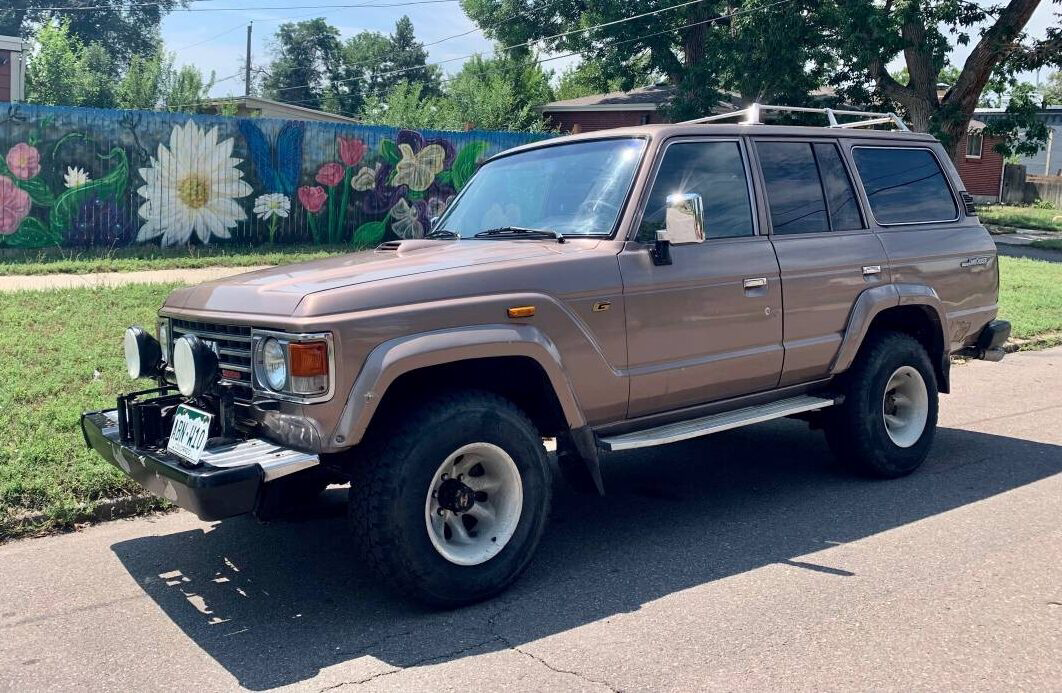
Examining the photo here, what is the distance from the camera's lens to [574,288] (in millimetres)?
4434

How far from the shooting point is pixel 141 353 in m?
4.62

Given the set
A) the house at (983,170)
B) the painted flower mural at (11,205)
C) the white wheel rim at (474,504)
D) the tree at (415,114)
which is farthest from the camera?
the house at (983,170)

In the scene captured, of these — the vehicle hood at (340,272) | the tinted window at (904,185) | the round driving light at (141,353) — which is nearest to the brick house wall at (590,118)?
the tinted window at (904,185)

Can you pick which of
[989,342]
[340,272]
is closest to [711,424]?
[340,272]

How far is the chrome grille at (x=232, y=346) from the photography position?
13.5ft

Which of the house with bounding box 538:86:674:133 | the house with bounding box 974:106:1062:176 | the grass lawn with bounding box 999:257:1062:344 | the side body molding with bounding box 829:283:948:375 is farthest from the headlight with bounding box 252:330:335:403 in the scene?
the house with bounding box 974:106:1062:176

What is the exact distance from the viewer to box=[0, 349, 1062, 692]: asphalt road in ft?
11.6

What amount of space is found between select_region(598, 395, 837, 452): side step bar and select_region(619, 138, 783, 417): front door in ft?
0.34

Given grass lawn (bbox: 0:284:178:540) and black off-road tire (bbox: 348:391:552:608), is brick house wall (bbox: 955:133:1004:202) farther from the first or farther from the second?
black off-road tire (bbox: 348:391:552:608)

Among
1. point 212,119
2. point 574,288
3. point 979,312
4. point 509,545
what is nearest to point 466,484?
point 509,545

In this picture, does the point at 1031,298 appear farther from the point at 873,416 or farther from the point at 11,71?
the point at 11,71

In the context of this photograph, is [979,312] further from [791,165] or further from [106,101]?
[106,101]

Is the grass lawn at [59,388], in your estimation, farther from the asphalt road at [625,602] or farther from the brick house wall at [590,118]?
the brick house wall at [590,118]

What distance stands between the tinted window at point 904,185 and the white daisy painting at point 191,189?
11716 millimetres
